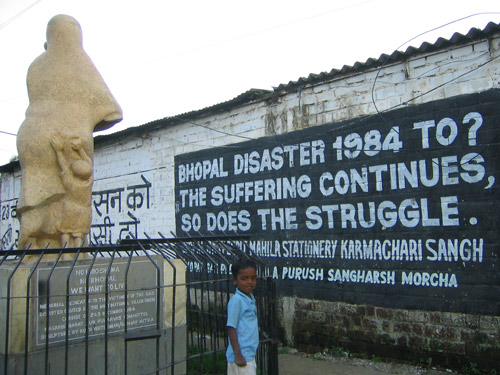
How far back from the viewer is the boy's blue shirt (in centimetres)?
331

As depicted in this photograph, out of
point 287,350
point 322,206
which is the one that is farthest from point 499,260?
point 287,350

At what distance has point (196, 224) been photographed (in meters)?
8.82

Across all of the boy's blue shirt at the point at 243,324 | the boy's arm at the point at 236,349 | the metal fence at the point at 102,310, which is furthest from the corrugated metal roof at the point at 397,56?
the boy's arm at the point at 236,349

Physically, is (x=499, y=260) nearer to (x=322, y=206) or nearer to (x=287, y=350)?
(x=322, y=206)

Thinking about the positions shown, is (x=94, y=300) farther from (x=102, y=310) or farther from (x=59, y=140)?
(x=59, y=140)

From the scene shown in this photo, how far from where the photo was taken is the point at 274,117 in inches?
300

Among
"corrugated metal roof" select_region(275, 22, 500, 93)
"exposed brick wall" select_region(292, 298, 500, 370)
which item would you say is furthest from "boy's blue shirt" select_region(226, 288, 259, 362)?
"corrugated metal roof" select_region(275, 22, 500, 93)

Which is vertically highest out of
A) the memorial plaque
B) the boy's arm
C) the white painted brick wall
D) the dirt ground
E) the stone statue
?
the white painted brick wall

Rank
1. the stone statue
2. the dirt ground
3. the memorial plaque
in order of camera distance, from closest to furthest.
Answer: the memorial plaque < the stone statue < the dirt ground

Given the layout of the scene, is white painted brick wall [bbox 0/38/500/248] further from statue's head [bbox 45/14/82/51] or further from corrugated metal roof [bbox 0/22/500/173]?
statue's head [bbox 45/14/82/51]

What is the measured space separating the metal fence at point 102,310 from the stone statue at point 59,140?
1.35 feet

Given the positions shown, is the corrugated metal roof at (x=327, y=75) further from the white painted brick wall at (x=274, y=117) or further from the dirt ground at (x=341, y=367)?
the dirt ground at (x=341, y=367)

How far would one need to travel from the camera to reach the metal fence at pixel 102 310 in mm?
3492

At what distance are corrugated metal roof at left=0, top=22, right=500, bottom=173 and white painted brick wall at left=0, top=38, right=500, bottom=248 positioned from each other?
3.0 inches
